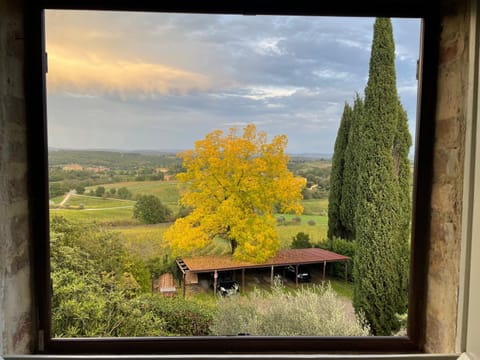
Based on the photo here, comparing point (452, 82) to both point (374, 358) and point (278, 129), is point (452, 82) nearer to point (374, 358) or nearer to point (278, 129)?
point (278, 129)

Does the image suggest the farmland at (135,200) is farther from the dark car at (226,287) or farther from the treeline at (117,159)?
the dark car at (226,287)

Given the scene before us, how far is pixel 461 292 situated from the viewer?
0.80 meters

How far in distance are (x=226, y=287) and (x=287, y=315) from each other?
278 mm

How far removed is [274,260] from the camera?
1250mm

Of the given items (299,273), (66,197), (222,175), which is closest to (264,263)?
(299,273)

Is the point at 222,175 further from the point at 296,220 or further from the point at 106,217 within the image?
the point at 106,217

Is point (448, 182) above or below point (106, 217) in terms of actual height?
above

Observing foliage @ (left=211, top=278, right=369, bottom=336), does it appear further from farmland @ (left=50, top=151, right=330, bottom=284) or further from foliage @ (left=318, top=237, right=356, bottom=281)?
farmland @ (left=50, top=151, right=330, bottom=284)

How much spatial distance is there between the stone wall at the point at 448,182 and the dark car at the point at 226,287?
2.32 ft

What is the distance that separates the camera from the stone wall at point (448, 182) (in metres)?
0.83

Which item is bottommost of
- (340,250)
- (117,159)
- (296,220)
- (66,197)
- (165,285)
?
(165,285)

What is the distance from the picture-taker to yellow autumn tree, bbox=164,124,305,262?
124 cm

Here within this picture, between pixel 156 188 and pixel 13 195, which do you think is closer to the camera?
pixel 13 195

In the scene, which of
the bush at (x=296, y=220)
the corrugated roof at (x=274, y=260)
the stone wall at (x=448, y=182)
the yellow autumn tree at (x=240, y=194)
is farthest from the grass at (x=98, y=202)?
the stone wall at (x=448, y=182)
